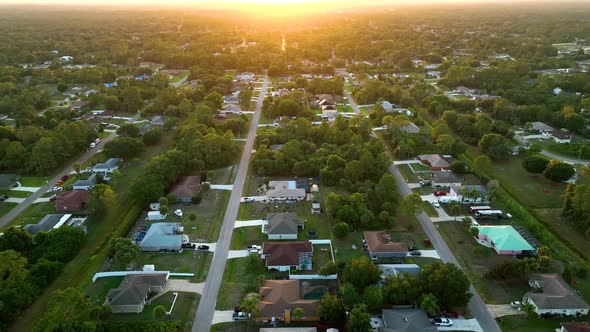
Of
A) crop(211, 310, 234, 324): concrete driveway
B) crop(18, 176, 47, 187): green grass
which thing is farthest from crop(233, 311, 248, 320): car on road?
crop(18, 176, 47, 187): green grass

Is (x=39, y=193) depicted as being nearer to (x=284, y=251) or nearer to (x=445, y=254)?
(x=284, y=251)

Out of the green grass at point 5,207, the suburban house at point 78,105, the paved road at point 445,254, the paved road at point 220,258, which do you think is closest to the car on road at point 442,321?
the paved road at point 445,254

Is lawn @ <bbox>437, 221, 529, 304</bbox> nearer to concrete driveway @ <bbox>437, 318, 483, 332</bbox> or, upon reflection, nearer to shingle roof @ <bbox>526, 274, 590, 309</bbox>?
shingle roof @ <bbox>526, 274, 590, 309</bbox>

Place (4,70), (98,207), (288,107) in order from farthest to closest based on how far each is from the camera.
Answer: (4,70) < (288,107) < (98,207)

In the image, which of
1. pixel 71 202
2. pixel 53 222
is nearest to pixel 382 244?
pixel 53 222

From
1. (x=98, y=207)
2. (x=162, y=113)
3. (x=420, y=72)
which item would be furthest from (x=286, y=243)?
(x=420, y=72)

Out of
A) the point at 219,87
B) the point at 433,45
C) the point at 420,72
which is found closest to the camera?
the point at 219,87

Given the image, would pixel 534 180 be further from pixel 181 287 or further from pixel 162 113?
pixel 162 113
